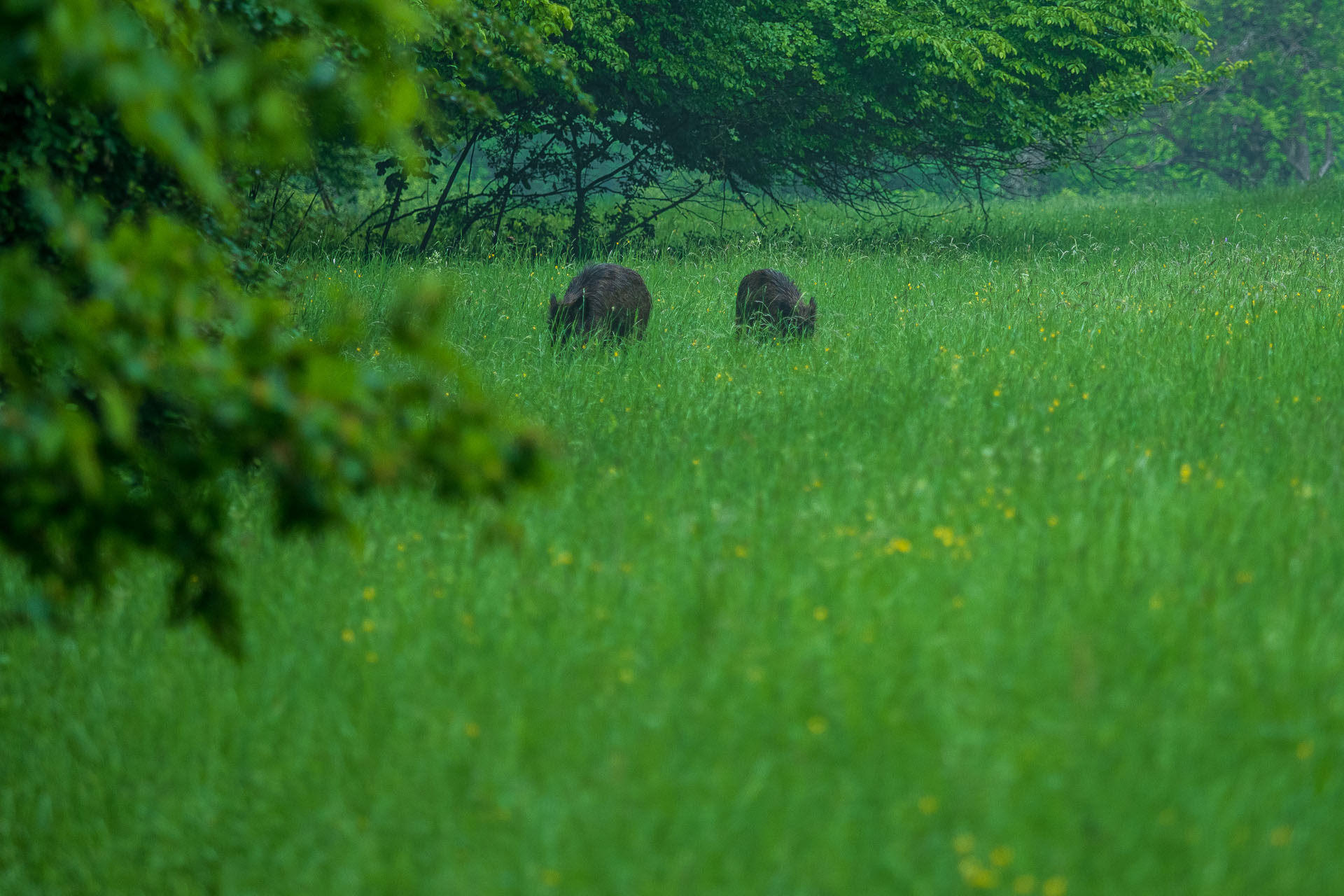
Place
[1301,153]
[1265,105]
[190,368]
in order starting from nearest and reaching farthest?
1. [190,368]
2. [1265,105]
3. [1301,153]

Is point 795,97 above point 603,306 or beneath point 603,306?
above

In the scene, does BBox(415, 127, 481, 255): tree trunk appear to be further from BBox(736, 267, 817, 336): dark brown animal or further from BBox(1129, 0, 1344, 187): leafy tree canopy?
BBox(1129, 0, 1344, 187): leafy tree canopy

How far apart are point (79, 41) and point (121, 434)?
0.68 metres

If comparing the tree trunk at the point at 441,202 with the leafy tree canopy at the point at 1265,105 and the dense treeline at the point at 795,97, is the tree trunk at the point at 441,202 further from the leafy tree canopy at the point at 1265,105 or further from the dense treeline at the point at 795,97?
A: the leafy tree canopy at the point at 1265,105

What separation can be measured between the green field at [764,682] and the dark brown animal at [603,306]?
134 inches

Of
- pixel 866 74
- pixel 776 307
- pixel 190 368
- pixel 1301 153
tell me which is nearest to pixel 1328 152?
pixel 1301 153

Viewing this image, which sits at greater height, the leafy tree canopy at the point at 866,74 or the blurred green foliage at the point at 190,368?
the leafy tree canopy at the point at 866,74

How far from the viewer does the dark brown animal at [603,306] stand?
33.1 ft

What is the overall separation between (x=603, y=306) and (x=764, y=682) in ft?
22.8

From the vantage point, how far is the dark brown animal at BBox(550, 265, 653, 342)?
33.1 ft

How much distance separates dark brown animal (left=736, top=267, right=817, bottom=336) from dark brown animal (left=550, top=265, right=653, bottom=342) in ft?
3.20

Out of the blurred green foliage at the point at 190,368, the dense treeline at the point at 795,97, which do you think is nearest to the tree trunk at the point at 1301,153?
the dense treeline at the point at 795,97

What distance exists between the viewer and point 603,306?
10102 mm

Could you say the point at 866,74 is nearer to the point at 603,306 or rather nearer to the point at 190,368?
the point at 603,306
